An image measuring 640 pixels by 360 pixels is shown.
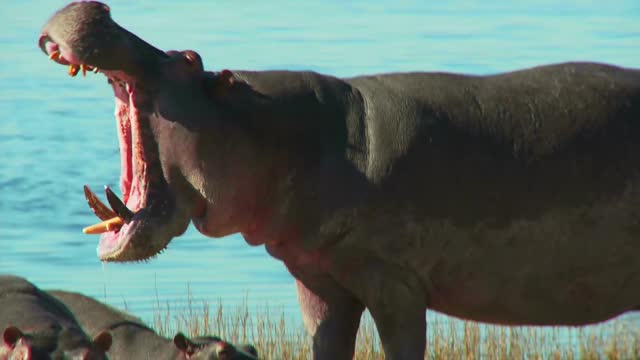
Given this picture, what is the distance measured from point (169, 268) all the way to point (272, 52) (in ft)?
41.9

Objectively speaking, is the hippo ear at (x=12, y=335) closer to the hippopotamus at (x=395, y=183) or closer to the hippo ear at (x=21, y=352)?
the hippo ear at (x=21, y=352)

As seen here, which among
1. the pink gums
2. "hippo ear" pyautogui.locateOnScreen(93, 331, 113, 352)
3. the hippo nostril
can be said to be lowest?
"hippo ear" pyautogui.locateOnScreen(93, 331, 113, 352)

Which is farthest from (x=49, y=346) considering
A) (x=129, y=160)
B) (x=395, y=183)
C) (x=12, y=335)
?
(x=395, y=183)

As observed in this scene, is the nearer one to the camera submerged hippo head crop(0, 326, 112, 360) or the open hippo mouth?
the open hippo mouth

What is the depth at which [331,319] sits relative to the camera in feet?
22.3

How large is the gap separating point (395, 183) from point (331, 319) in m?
0.64

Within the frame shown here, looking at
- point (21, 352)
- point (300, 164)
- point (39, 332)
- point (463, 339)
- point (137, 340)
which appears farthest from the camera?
point (463, 339)

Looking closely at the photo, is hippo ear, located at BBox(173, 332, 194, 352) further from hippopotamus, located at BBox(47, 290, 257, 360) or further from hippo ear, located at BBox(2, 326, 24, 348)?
hippo ear, located at BBox(2, 326, 24, 348)

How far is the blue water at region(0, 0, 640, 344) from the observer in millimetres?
Result: 14156

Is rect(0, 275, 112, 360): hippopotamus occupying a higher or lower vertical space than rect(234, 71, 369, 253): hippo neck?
lower

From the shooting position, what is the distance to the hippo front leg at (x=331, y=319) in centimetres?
677

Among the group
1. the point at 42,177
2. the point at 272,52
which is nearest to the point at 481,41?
the point at 272,52

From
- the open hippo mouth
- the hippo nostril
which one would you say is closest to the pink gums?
the open hippo mouth

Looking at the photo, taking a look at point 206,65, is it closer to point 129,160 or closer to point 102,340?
point 102,340
